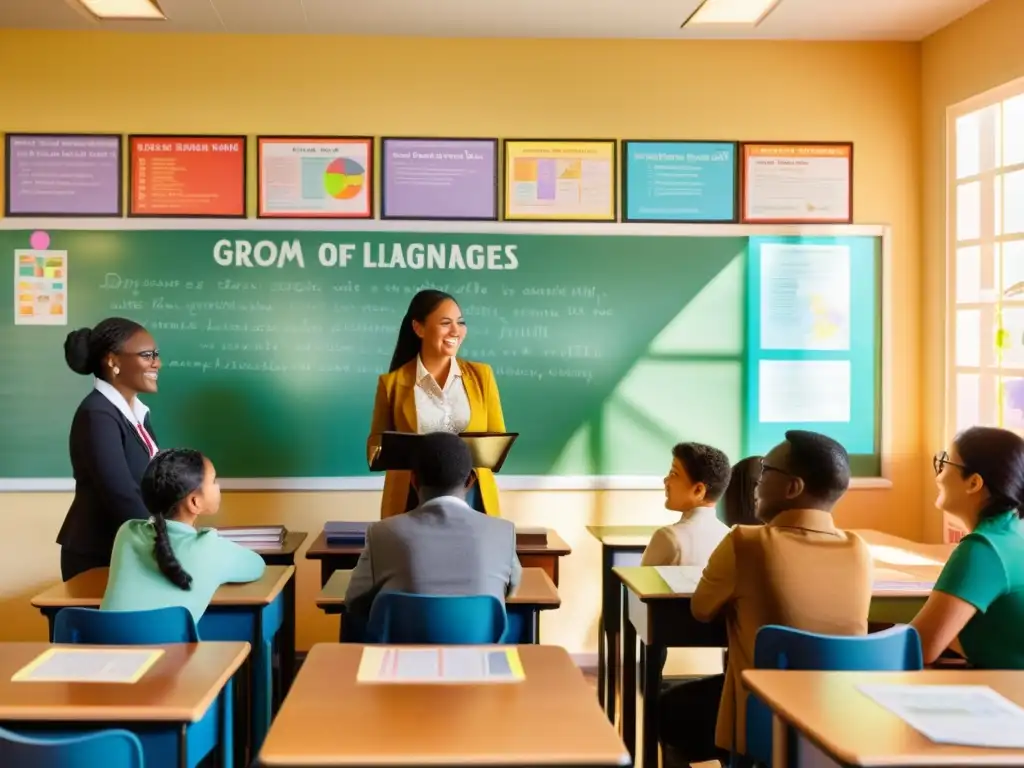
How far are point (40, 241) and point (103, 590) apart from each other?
229cm

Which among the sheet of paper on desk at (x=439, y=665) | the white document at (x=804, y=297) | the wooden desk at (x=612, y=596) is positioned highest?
the white document at (x=804, y=297)

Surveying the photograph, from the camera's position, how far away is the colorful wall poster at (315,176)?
4742mm

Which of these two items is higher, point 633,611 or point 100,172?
point 100,172

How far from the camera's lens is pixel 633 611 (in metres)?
3.13

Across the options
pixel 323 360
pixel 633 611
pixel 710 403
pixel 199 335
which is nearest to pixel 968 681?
pixel 633 611

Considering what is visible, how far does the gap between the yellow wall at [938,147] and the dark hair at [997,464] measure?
250 cm

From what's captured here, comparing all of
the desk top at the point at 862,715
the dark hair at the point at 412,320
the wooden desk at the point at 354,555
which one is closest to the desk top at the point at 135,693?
the desk top at the point at 862,715

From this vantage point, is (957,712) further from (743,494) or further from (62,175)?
(62,175)

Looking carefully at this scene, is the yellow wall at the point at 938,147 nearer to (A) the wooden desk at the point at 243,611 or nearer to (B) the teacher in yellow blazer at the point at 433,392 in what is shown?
(B) the teacher in yellow blazer at the point at 433,392

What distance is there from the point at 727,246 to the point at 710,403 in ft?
2.41

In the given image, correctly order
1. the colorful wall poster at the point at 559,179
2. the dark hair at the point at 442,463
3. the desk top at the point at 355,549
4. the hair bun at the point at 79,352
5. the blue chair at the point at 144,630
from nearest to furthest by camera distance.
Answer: the blue chair at the point at 144,630, the dark hair at the point at 442,463, the desk top at the point at 355,549, the hair bun at the point at 79,352, the colorful wall poster at the point at 559,179

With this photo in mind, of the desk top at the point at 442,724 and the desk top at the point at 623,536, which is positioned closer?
the desk top at the point at 442,724

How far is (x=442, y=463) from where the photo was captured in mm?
2688

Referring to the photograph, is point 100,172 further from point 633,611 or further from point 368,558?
point 633,611
